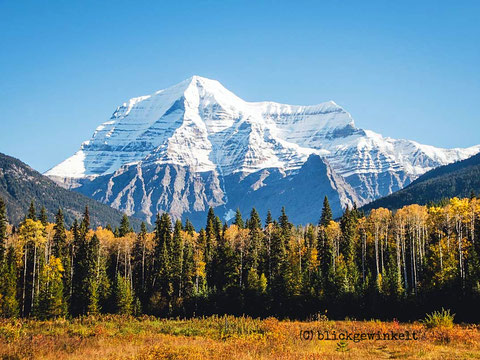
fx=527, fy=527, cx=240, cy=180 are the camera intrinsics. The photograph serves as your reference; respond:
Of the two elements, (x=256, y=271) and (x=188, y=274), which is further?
(x=256, y=271)

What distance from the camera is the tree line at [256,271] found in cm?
7400

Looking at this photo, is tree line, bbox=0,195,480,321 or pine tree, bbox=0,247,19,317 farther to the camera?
pine tree, bbox=0,247,19,317

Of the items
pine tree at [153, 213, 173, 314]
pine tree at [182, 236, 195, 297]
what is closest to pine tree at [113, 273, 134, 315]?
pine tree at [153, 213, 173, 314]

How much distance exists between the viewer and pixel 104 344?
38844 millimetres

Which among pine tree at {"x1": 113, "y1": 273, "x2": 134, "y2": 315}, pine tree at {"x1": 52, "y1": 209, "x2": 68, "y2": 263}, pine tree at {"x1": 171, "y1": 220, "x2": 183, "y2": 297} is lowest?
pine tree at {"x1": 113, "y1": 273, "x2": 134, "y2": 315}

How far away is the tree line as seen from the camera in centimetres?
7400

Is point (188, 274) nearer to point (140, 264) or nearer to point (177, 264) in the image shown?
point (177, 264)

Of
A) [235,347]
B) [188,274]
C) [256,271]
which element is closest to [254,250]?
[256,271]

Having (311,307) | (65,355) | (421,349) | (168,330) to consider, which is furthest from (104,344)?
(311,307)

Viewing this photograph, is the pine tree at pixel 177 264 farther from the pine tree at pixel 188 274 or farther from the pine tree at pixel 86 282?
the pine tree at pixel 86 282

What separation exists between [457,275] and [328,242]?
33.6 m

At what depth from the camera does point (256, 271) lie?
319 ft

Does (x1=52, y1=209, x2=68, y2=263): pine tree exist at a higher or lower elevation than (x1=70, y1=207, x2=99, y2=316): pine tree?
higher

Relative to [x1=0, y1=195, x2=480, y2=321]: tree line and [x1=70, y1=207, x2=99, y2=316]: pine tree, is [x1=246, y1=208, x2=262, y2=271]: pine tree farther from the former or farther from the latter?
[x1=70, y1=207, x2=99, y2=316]: pine tree
